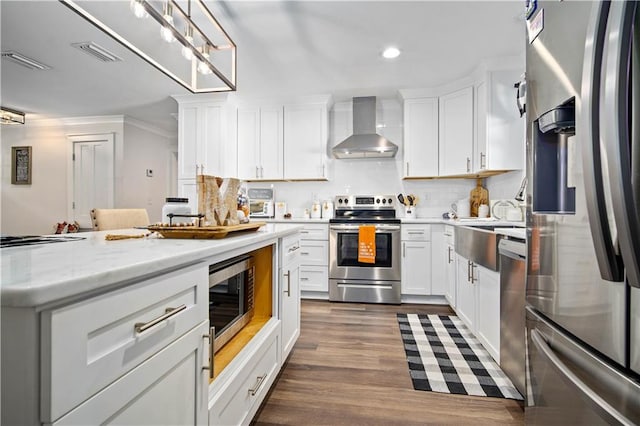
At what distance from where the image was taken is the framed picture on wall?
18.0 feet

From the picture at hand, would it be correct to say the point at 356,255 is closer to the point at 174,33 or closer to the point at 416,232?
the point at 416,232

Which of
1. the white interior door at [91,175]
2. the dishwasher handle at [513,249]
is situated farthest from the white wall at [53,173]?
the dishwasher handle at [513,249]

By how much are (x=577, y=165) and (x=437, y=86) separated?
3.28m

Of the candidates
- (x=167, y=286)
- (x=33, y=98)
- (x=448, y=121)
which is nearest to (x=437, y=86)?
(x=448, y=121)

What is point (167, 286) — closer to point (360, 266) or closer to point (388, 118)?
point (360, 266)

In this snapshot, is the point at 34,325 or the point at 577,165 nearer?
the point at 34,325

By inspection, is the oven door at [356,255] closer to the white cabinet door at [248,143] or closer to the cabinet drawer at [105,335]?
the white cabinet door at [248,143]

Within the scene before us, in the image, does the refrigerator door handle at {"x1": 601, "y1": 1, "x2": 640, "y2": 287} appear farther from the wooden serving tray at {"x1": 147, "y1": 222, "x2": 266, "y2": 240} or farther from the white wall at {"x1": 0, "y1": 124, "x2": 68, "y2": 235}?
the white wall at {"x1": 0, "y1": 124, "x2": 68, "y2": 235}

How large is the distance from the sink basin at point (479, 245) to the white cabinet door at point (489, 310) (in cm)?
6

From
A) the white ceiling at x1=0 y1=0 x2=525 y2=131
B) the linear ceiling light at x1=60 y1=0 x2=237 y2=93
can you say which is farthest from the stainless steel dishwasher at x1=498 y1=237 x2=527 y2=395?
the linear ceiling light at x1=60 y1=0 x2=237 y2=93

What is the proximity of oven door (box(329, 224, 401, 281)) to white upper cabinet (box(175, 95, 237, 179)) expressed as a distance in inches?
68.1

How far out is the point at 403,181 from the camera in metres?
4.18

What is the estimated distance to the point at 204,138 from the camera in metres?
4.11

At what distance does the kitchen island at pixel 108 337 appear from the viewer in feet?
1.55
